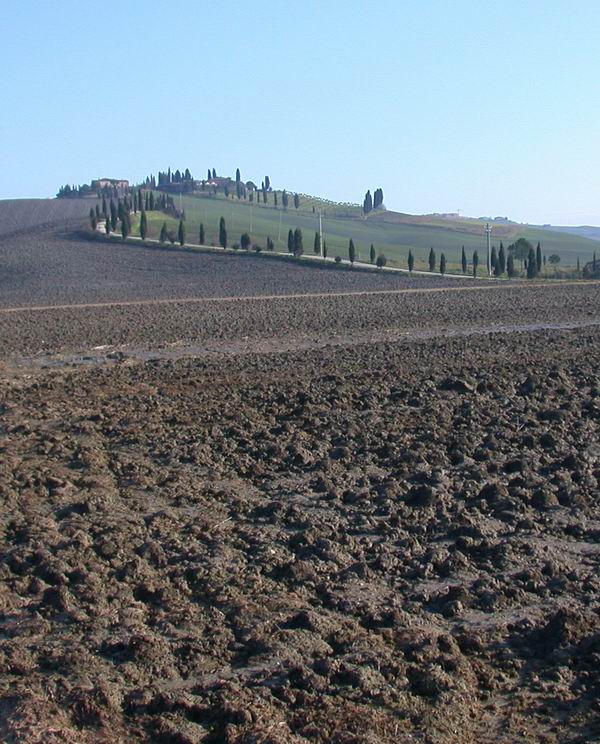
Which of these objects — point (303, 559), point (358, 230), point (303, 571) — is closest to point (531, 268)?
point (358, 230)

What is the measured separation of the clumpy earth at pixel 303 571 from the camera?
6.02 metres

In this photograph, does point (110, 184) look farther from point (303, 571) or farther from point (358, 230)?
point (303, 571)

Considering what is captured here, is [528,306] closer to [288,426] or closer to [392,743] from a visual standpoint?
[288,426]

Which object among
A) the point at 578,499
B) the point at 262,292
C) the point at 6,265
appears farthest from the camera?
the point at 6,265

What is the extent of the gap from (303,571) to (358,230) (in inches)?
5049

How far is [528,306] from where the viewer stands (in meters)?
42.7

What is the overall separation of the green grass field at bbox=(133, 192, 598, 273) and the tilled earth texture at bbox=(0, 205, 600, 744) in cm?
6838

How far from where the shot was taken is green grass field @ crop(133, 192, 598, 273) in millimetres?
102156

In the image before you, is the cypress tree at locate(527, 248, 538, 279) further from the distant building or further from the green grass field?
the distant building

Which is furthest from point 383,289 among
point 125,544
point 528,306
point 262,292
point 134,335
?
point 125,544

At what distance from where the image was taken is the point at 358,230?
135m

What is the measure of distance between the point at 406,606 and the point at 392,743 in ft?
6.71

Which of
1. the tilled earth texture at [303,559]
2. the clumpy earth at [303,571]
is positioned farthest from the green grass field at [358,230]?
the clumpy earth at [303,571]

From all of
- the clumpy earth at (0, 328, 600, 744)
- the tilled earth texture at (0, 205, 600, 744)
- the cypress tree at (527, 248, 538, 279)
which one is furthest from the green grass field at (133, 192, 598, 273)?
the clumpy earth at (0, 328, 600, 744)
